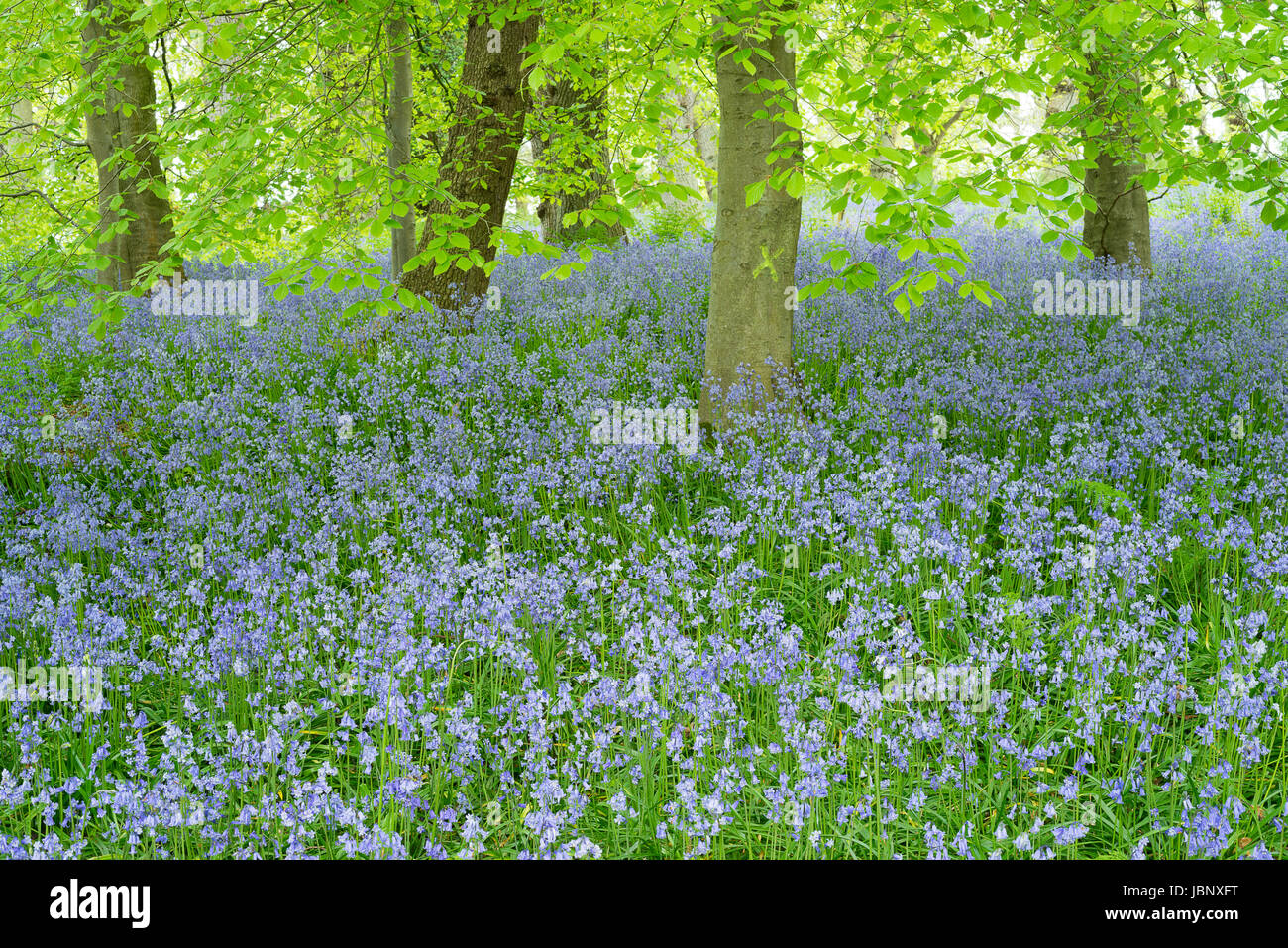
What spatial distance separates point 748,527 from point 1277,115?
3.88 meters

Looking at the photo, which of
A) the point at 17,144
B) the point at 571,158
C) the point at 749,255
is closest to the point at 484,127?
the point at 571,158

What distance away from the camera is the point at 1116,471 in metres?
5.06

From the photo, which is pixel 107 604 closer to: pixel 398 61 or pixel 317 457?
pixel 317 457

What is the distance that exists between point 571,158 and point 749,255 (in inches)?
115

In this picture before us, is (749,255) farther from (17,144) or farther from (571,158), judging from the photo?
(17,144)

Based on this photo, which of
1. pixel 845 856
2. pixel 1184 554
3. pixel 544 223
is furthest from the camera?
pixel 544 223

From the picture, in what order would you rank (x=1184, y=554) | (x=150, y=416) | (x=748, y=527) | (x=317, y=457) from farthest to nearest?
1. (x=150, y=416)
2. (x=317, y=457)
3. (x=748, y=527)
4. (x=1184, y=554)

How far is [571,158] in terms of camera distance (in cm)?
856

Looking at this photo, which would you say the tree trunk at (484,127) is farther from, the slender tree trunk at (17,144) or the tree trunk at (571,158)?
the slender tree trunk at (17,144)

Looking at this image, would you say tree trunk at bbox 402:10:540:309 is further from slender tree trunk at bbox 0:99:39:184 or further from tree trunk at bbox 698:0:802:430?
slender tree trunk at bbox 0:99:39:184

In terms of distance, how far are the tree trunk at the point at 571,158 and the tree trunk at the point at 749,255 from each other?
855 millimetres

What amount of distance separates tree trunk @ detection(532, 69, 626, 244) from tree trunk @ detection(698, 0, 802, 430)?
2.81ft
